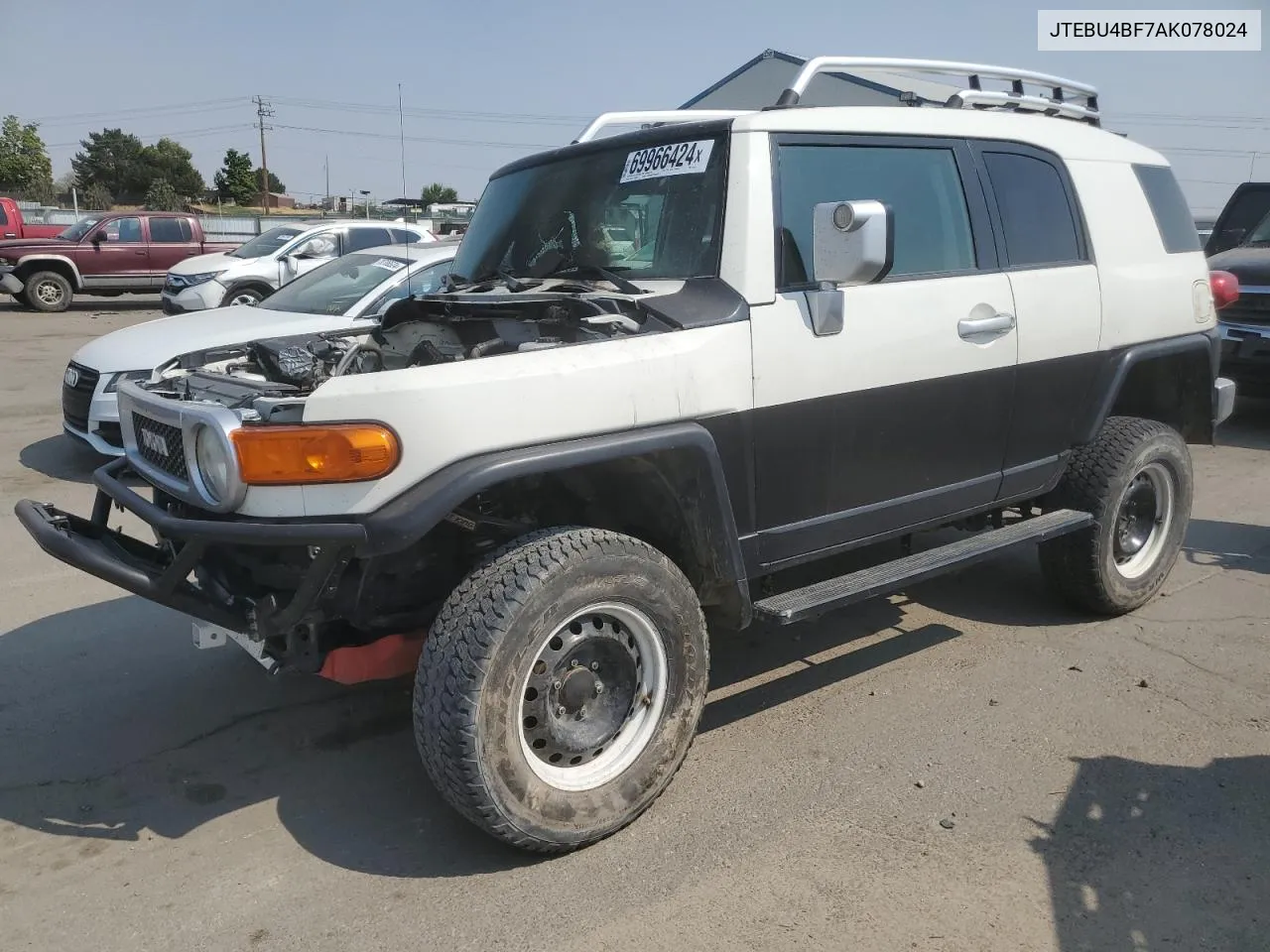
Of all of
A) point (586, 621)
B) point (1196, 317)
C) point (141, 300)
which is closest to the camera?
point (586, 621)

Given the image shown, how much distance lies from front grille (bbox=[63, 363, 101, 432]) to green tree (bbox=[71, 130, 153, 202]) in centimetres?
6368

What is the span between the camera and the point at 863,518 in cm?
381

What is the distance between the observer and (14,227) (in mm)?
20656

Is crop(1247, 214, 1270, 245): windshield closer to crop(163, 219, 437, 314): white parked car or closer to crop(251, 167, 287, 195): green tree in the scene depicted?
crop(163, 219, 437, 314): white parked car

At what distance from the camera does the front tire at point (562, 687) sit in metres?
2.84

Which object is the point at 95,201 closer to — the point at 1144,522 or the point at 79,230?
the point at 79,230

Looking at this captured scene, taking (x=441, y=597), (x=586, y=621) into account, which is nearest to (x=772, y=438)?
(x=586, y=621)

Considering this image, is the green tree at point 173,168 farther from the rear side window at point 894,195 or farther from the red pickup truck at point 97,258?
the rear side window at point 894,195

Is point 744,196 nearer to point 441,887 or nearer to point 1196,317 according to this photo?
point 441,887

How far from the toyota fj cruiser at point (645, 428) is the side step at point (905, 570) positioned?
0.02 meters

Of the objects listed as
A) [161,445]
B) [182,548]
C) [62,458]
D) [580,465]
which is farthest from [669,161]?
[62,458]

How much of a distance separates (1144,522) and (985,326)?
1.77m

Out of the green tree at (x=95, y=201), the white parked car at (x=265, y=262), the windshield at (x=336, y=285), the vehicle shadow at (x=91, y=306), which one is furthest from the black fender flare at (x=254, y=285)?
the green tree at (x=95, y=201)

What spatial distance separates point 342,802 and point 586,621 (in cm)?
105
